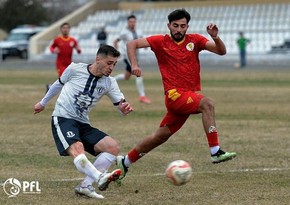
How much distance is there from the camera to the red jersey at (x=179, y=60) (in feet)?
30.6

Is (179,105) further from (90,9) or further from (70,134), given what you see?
(90,9)

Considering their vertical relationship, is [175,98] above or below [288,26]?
above

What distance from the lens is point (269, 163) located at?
34.4ft

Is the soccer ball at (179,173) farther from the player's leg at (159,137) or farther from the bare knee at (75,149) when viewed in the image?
the player's leg at (159,137)

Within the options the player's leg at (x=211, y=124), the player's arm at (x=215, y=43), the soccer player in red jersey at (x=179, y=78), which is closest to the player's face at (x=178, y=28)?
the soccer player in red jersey at (x=179, y=78)

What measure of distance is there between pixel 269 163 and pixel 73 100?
3254 mm

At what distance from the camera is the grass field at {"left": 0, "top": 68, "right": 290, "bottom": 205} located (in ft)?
27.5

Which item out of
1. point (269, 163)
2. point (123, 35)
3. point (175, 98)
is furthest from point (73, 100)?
point (123, 35)

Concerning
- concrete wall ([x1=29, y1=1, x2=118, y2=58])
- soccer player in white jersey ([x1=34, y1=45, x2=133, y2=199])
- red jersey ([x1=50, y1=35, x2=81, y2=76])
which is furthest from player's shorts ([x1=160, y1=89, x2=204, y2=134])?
concrete wall ([x1=29, y1=1, x2=118, y2=58])

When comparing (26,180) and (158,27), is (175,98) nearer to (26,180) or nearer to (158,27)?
(26,180)

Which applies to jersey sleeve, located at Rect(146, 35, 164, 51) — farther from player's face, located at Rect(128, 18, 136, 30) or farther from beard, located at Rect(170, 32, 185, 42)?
player's face, located at Rect(128, 18, 136, 30)

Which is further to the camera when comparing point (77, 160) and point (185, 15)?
point (185, 15)

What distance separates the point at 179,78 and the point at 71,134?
170 cm

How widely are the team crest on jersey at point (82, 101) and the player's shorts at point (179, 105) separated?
3.80 ft
